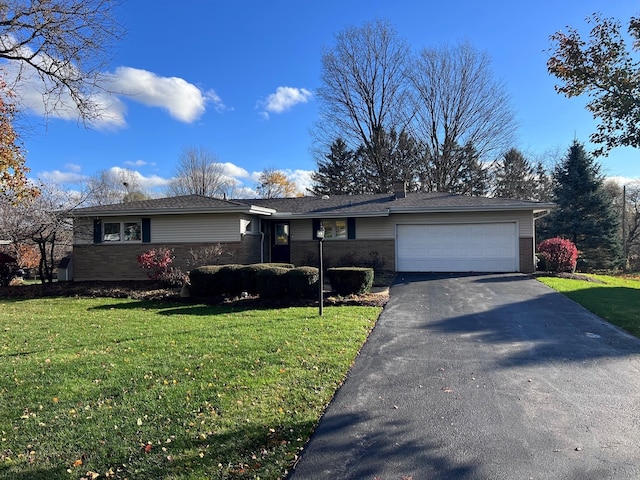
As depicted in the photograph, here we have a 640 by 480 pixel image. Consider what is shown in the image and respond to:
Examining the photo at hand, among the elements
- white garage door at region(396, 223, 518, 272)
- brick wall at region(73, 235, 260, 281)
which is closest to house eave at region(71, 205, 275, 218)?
brick wall at region(73, 235, 260, 281)

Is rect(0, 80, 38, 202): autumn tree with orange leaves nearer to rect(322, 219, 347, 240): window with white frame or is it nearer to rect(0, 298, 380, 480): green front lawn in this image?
rect(0, 298, 380, 480): green front lawn

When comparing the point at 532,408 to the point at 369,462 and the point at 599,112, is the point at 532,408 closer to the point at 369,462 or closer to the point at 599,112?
the point at 369,462

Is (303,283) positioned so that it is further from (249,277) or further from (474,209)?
(474,209)

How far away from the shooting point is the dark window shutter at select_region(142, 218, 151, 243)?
15.7 m

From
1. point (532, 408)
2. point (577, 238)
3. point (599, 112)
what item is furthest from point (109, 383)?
point (577, 238)

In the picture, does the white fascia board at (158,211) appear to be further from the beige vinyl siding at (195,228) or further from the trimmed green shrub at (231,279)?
the trimmed green shrub at (231,279)

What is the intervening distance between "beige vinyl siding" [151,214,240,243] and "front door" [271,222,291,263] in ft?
10.5

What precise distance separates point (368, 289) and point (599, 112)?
688 cm

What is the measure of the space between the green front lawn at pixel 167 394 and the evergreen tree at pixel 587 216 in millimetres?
24133

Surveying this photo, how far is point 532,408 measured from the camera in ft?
13.7

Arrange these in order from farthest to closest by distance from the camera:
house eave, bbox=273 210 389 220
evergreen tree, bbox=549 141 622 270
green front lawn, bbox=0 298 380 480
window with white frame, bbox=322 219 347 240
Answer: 1. evergreen tree, bbox=549 141 622 270
2. window with white frame, bbox=322 219 347 240
3. house eave, bbox=273 210 389 220
4. green front lawn, bbox=0 298 380 480

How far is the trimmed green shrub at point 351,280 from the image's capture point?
11477 millimetres

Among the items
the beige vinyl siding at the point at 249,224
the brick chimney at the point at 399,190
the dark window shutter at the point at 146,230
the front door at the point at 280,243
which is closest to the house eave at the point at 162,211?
the dark window shutter at the point at 146,230

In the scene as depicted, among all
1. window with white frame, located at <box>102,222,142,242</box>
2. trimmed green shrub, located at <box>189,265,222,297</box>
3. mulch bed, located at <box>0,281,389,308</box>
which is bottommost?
mulch bed, located at <box>0,281,389,308</box>
